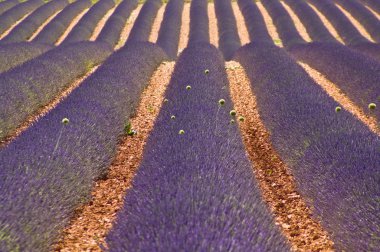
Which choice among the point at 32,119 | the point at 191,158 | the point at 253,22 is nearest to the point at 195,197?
the point at 191,158

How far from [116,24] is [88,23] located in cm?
159

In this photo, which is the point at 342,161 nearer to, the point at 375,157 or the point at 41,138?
the point at 375,157

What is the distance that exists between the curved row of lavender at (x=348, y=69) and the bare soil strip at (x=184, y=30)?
781 centimetres

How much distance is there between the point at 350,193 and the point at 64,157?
3.12 metres

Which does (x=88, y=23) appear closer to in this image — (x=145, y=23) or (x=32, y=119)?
(x=145, y=23)

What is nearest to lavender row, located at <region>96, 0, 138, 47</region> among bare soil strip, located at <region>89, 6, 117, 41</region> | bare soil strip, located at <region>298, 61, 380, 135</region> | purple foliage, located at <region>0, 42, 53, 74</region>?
bare soil strip, located at <region>89, 6, 117, 41</region>

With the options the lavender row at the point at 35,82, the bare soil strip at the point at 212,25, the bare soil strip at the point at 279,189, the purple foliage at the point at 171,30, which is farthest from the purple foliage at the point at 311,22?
the bare soil strip at the point at 279,189

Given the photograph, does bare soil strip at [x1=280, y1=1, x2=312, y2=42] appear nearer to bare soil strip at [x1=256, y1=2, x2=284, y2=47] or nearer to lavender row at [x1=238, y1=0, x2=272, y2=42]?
bare soil strip at [x1=256, y1=2, x2=284, y2=47]

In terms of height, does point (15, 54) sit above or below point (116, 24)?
above

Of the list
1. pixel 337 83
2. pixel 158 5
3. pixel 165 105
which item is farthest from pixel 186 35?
pixel 165 105

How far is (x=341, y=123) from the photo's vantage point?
223 inches

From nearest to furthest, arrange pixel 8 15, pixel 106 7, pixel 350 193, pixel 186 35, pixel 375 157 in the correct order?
pixel 350 193
pixel 375 157
pixel 186 35
pixel 8 15
pixel 106 7

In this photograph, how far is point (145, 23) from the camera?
24359 mm

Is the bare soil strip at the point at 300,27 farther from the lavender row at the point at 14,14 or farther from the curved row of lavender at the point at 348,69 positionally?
the lavender row at the point at 14,14
